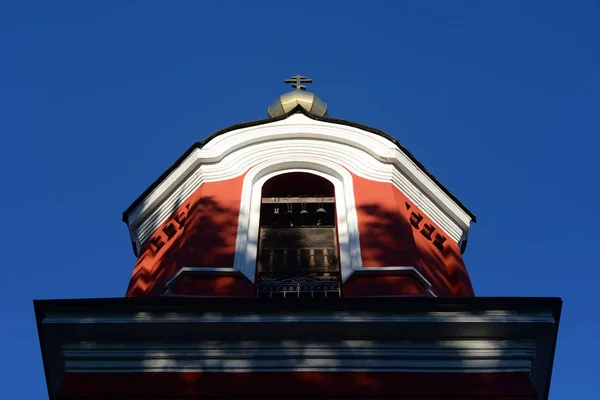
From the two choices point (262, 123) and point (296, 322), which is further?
point (262, 123)

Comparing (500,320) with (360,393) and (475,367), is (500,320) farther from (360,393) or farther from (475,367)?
(360,393)

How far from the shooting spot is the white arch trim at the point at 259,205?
9.84 meters

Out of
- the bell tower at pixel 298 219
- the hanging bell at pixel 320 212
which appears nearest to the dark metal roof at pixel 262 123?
the bell tower at pixel 298 219

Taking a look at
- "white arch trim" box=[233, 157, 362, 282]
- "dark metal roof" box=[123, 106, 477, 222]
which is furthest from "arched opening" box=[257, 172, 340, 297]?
"dark metal roof" box=[123, 106, 477, 222]

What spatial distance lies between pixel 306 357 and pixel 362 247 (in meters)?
2.24

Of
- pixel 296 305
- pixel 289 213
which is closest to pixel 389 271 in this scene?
pixel 296 305

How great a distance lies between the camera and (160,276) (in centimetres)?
1053

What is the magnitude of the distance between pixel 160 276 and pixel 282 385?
3.10m

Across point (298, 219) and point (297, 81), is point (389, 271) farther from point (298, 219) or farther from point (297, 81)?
point (297, 81)

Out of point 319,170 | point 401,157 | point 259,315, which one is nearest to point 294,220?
point 319,170

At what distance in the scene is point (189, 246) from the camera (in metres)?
10.0

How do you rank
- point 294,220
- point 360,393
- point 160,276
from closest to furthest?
point 360,393 < point 160,276 < point 294,220

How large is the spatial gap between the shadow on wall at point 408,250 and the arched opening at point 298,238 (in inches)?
16.5

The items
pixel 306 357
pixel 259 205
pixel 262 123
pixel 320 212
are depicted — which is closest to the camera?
pixel 306 357
